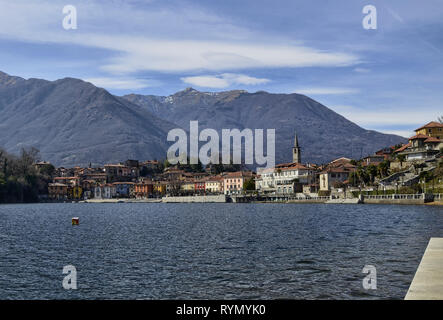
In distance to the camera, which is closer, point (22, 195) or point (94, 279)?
point (94, 279)

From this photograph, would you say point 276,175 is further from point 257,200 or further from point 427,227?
point 427,227

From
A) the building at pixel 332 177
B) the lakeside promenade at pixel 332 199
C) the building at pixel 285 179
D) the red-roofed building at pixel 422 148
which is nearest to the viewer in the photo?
the lakeside promenade at pixel 332 199

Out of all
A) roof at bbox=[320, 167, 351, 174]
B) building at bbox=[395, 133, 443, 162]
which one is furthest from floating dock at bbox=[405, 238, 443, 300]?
roof at bbox=[320, 167, 351, 174]

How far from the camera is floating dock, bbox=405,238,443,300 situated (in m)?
16.9

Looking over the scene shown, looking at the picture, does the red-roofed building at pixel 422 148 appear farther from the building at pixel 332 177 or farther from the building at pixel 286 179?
the building at pixel 286 179

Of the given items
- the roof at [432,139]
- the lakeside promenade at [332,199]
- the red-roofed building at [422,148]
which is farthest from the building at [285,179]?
the roof at [432,139]

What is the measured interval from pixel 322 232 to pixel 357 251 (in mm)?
15531

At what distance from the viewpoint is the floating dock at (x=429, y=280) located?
55.6 ft

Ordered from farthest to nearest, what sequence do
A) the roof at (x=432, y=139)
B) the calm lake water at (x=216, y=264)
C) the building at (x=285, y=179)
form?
the building at (x=285, y=179)
the roof at (x=432, y=139)
the calm lake water at (x=216, y=264)

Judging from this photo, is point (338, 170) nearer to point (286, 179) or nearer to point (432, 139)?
point (286, 179)

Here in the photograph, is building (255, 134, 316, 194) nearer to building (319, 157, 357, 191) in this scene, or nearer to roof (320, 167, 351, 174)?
building (319, 157, 357, 191)
